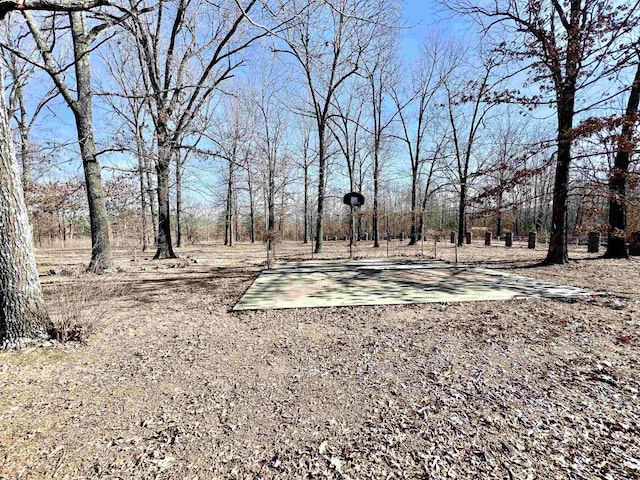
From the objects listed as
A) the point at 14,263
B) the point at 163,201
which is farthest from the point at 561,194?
the point at 163,201

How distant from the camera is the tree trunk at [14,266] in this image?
8.32ft

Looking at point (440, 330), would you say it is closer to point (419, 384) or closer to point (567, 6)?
point (419, 384)

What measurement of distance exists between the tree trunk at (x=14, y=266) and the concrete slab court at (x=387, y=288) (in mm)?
2060

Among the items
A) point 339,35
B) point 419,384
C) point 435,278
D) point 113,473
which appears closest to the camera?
point 113,473

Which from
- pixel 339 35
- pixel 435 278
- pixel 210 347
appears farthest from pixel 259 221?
pixel 210 347

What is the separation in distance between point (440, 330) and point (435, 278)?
301 centimetres

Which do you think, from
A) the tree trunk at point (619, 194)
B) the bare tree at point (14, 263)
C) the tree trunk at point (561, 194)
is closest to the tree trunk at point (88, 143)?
the bare tree at point (14, 263)

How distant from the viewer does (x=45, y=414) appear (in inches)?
71.3

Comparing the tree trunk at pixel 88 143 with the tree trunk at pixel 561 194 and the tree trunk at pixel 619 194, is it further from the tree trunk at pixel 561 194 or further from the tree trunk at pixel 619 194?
the tree trunk at pixel 561 194

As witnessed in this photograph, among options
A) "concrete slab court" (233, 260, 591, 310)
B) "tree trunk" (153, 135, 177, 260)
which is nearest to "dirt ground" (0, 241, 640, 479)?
"concrete slab court" (233, 260, 591, 310)

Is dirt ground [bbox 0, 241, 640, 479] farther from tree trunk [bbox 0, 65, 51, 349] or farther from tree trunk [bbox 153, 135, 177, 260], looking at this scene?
tree trunk [bbox 153, 135, 177, 260]

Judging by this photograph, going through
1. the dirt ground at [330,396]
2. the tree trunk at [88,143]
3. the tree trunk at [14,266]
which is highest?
the tree trunk at [88,143]

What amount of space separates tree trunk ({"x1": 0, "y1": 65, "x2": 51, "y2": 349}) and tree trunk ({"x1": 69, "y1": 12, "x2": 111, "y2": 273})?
3832 mm

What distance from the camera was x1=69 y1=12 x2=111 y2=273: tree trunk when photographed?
611cm
